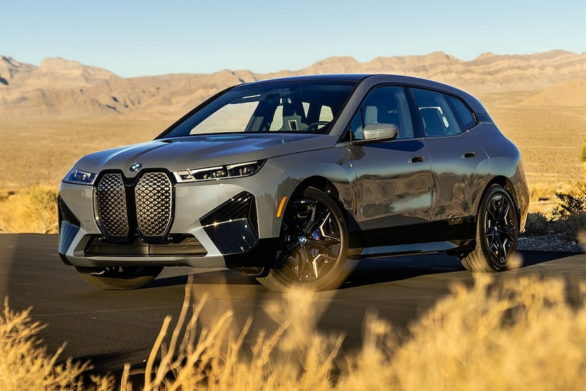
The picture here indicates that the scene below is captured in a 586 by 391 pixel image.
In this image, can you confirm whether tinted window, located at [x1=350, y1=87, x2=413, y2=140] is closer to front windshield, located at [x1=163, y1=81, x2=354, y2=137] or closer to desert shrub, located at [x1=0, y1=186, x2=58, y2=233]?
front windshield, located at [x1=163, y1=81, x2=354, y2=137]

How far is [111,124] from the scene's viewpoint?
109 m

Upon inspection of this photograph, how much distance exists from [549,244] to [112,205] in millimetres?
7016

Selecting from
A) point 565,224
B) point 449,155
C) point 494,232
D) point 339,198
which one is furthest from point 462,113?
point 565,224

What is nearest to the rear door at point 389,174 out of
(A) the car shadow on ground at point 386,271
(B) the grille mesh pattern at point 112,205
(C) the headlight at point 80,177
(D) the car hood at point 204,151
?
(D) the car hood at point 204,151

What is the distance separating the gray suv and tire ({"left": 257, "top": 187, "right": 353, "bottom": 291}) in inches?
0.4

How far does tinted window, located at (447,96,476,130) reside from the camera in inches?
411

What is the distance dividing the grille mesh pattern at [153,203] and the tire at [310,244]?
34.5 inches

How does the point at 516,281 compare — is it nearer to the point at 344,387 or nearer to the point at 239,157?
the point at 239,157

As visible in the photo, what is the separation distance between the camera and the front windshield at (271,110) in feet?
29.8

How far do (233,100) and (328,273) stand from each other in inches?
97.2

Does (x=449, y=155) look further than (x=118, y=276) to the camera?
Yes

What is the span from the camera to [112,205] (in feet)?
26.6

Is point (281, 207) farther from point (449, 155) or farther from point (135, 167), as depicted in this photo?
point (449, 155)

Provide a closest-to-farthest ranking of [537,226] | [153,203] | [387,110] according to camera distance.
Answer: [153,203]
[387,110]
[537,226]
